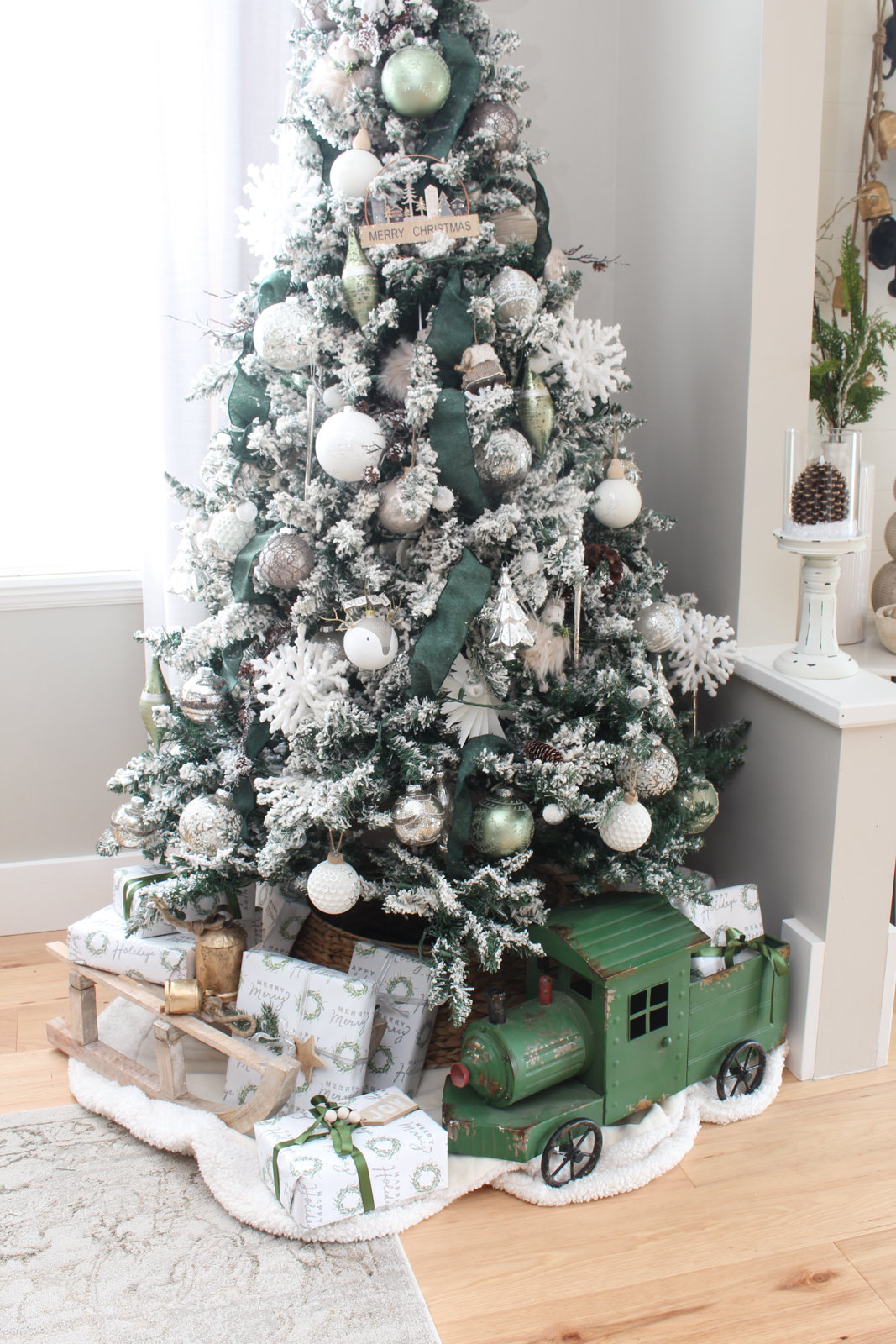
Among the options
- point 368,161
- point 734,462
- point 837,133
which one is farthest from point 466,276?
point 837,133

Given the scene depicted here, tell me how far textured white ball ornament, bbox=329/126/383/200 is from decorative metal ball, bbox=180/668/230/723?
0.77m

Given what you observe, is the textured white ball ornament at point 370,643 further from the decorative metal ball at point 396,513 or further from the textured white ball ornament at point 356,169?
the textured white ball ornament at point 356,169

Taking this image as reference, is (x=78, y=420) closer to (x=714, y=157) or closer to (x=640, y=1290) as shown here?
(x=714, y=157)

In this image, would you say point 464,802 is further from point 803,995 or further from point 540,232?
point 540,232

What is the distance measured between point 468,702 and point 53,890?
1.20 m

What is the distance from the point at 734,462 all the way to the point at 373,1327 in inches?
56.9

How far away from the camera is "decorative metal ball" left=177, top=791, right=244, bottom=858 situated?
1589 millimetres

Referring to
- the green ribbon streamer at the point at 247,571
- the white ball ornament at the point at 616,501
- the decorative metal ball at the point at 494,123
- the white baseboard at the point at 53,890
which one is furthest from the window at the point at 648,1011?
the decorative metal ball at the point at 494,123

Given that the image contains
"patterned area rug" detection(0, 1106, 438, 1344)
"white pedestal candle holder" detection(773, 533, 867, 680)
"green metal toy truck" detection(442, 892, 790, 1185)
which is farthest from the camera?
"white pedestal candle holder" detection(773, 533, 867, 680)

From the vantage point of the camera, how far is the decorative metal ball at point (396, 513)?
1452 millimetres

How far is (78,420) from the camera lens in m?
2.11

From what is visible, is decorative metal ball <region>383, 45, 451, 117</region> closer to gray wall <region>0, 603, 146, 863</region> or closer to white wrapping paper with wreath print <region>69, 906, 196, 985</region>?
gray wall <region>0, 603, 146, 863</region>

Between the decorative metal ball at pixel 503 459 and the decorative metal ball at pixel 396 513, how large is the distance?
0.11 metres

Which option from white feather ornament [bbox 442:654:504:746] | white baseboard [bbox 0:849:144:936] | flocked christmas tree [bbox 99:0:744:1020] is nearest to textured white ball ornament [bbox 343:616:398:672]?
flocked christmas tree [bbox 99:0:744:1020]
